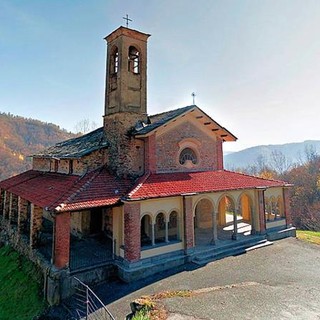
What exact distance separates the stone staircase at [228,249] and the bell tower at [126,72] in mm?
8893

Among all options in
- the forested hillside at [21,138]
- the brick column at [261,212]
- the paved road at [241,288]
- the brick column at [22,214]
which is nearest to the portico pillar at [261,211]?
the brick column at [261,212]

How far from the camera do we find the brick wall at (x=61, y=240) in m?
11.0

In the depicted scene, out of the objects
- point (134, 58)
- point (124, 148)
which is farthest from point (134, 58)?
point (124, 148)

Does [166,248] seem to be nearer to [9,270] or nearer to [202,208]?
[202,208]

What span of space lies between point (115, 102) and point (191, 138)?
5.34 m

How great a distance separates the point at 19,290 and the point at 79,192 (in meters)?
5.81

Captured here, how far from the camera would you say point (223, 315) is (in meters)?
8.77

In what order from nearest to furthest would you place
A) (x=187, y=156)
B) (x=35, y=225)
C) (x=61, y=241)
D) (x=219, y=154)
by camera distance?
(x=61, y=241) < (x=35, y=225) < (x=187, y=156) < (x=219, y=154)

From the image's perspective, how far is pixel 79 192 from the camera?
12367 mm

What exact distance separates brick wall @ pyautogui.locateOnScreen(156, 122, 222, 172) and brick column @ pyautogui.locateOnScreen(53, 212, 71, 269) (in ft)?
21.1

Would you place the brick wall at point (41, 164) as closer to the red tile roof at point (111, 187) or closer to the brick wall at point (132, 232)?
the red tile roof at point (111, 187)

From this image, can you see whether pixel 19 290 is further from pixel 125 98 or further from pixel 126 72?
pixel 126 72

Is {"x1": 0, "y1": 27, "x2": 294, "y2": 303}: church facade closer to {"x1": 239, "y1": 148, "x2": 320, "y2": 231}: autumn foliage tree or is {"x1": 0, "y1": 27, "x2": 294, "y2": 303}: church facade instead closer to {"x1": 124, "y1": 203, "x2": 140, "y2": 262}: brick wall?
{"x1": 124, "y1": 203, "x2": 140, "y2": 262}: brick wall

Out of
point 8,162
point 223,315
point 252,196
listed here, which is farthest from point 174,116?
point 8,162
